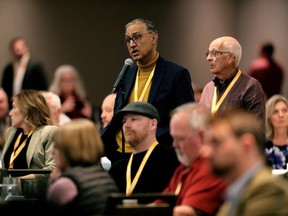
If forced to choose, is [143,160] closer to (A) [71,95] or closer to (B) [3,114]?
(B) [3,114]

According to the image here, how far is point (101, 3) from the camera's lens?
15977mm

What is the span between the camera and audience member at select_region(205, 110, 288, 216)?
4762 mm

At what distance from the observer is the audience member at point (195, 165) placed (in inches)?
245

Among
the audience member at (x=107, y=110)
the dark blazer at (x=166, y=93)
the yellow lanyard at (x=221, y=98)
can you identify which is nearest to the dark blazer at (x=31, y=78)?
the audience member at (x=107, y=110)

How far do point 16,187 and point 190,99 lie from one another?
1528 millimetres

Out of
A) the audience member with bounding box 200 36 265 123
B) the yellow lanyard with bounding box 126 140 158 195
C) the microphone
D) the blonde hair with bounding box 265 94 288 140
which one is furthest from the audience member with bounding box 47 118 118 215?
the blonde hair with bounding box 265 94 288 140

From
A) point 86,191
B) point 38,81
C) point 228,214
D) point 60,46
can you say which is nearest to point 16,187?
point 86,191

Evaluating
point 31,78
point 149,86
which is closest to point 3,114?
point 31,78

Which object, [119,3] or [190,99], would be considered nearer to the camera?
[190,99]

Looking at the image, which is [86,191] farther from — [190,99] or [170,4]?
[170,4]

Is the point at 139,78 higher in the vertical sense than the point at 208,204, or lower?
higher

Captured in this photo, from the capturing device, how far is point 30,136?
8867 mm

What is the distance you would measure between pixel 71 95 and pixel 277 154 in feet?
13.7

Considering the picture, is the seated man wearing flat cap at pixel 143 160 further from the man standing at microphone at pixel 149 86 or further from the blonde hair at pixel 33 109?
the blonde hair at pixel 33 109
